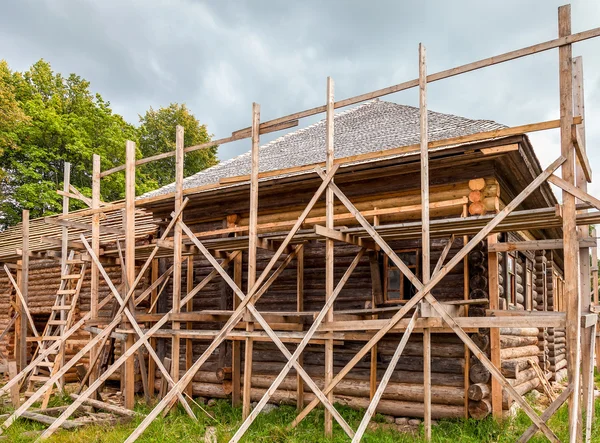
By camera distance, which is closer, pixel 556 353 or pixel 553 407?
pixel 553 407

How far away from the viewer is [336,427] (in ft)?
29.3

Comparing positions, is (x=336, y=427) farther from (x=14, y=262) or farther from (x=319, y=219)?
(x=14, y=262)

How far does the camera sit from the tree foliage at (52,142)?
2788 centimetres

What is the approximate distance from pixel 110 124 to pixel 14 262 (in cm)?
1496

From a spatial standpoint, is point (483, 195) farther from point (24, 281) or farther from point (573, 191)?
point (24, 281)

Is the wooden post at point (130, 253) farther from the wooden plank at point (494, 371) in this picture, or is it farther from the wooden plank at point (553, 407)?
the wooden plank at point (553, 407)

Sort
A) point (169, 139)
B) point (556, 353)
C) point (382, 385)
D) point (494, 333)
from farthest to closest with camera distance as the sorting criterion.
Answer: point (169, 139)
point (556, 353)
point (494, 333)
point (382, 385)

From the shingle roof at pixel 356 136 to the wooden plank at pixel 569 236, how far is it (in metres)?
2.47

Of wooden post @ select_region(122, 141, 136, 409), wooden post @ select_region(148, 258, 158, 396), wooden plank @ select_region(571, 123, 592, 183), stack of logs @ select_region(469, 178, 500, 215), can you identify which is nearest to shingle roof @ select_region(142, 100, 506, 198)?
stack of logs @ select_region(469, 178, 500, 215)

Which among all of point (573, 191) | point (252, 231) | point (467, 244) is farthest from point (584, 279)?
point (252, 231)

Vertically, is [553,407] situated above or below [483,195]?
below

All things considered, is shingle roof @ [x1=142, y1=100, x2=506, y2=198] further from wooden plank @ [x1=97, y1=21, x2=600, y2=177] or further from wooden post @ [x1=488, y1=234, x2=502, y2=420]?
wooden post @ [x1=488, y1=234, x2=502, y2=420]

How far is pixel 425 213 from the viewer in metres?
7.42

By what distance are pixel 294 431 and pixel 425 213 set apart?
380 cm
